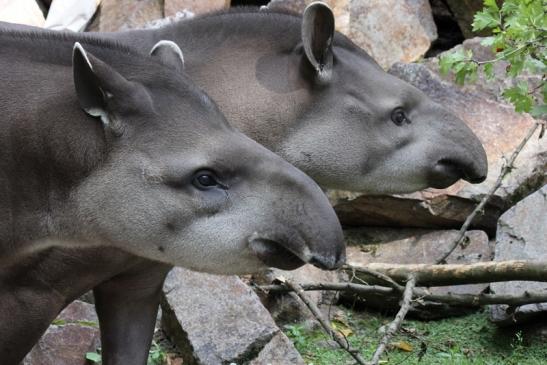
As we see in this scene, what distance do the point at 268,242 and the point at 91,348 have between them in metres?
2.56

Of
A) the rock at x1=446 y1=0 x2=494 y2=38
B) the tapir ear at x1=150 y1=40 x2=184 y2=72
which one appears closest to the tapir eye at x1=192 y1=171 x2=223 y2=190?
the tapir ear at x1=150 y1=40 x2=184 y2=72

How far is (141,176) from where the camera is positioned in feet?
14.2

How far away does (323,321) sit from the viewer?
6.18 m

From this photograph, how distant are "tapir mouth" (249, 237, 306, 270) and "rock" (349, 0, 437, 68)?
571cm

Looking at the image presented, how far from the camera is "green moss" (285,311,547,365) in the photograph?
23.4 feet

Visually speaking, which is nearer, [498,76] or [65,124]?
[65,124]

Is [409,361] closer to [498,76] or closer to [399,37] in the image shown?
[498,76]

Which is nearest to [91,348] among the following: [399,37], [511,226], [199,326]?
[199,326]

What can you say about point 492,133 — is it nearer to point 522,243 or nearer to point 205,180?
point 522,243

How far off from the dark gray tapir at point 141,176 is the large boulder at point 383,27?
5399 mm

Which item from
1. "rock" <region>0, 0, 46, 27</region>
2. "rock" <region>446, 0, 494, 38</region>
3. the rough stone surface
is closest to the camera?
the rough stone surface

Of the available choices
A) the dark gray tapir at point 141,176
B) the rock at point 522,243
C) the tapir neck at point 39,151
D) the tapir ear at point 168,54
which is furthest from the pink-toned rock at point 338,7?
the tapir neck at point 39,151

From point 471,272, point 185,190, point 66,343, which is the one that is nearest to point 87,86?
point 185,190

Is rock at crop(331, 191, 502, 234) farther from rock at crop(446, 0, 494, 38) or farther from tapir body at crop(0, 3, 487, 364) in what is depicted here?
rock at crop(446, 0, 494, 38)
